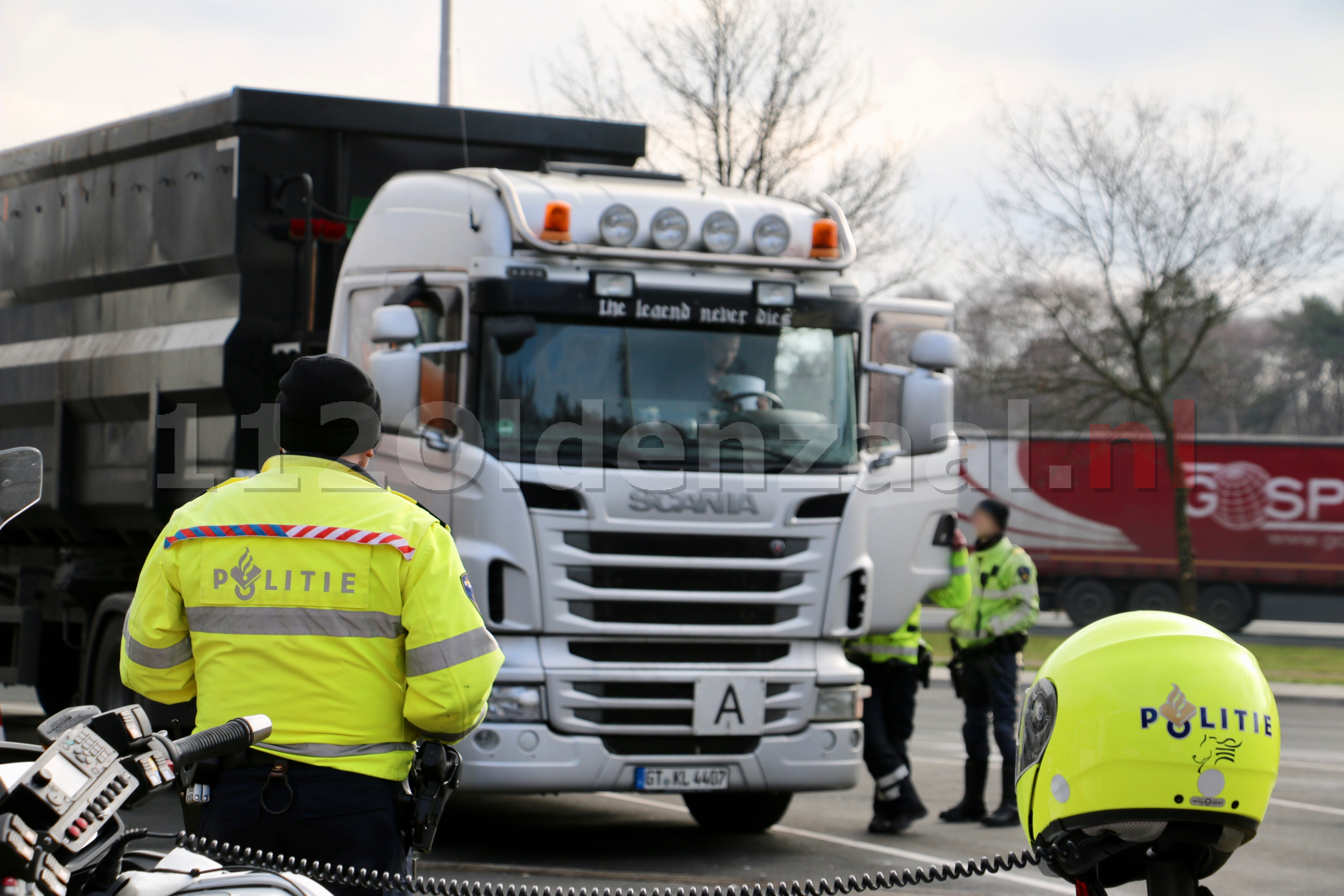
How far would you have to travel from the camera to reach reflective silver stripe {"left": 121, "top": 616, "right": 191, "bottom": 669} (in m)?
3.49

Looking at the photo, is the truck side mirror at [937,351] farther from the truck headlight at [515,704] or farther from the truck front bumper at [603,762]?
the truck headlight at [515,704]

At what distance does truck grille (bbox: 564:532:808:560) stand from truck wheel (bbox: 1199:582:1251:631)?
2163 cm

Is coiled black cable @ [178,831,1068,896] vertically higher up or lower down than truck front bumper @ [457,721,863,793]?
higher up

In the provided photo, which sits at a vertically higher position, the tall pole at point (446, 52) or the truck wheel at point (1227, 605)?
the tall pole at point (446, 52)

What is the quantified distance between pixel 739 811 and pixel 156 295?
14.2 ft

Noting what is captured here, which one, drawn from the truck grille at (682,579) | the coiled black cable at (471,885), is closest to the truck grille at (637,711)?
the truck grille at (682,579)

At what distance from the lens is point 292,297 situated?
320 inches

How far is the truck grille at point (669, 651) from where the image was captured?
7.05 metres

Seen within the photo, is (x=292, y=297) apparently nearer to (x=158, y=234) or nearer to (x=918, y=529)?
(x=158, y=234)

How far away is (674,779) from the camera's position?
704cm

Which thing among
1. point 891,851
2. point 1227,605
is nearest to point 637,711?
point 891,851

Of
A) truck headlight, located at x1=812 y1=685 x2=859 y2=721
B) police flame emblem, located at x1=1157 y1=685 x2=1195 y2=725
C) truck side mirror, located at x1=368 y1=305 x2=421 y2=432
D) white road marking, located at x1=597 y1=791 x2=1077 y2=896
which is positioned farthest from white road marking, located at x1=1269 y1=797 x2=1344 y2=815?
police flame emblem, located at x1=1157 y1=685 x2=1195 y2=725

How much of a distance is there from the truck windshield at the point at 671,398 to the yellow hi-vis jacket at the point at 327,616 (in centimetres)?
347

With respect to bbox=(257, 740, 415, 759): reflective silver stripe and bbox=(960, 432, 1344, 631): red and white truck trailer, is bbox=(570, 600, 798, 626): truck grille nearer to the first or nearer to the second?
bbox=(257, 740, 415, 759): reflective silver stripe
